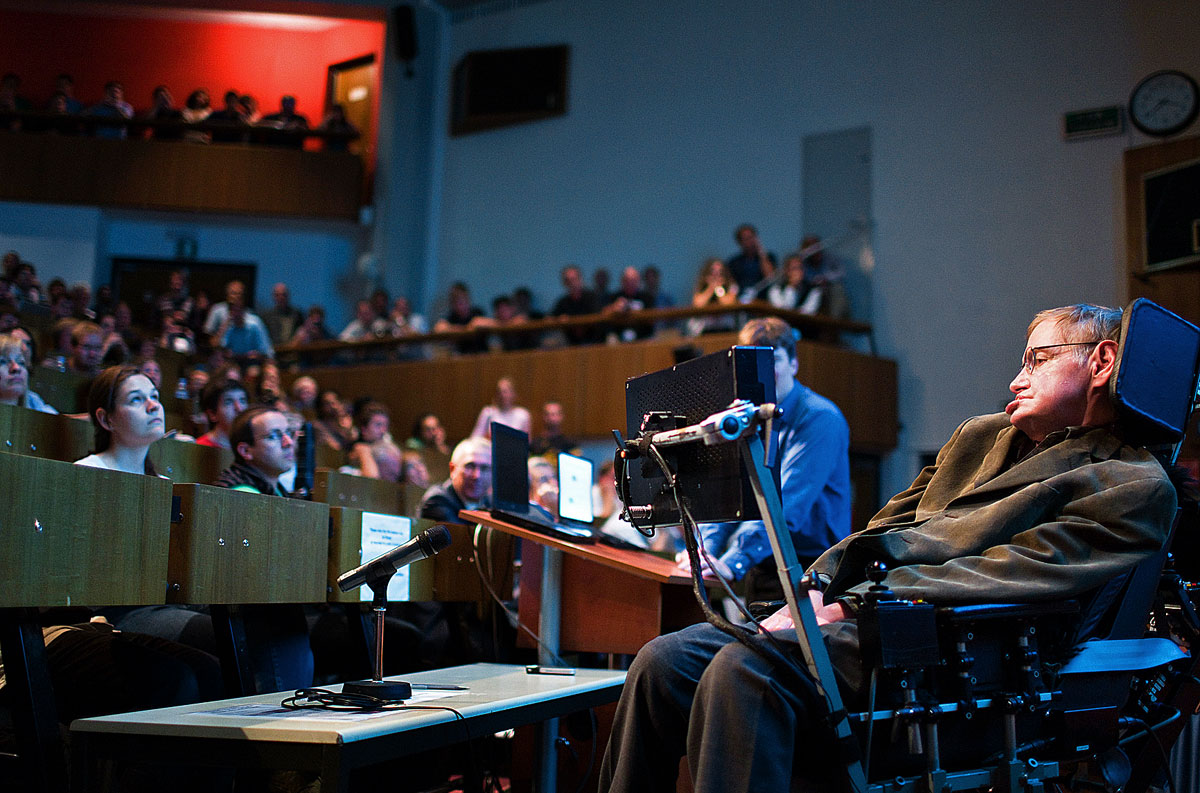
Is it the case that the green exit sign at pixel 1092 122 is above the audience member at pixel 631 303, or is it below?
above

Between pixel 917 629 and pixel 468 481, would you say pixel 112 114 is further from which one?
pixel 917 629

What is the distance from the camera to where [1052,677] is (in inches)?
69.6

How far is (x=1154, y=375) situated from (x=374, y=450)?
475 cm

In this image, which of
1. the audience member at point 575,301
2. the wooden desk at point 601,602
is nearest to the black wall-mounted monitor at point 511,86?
the audience member at point 575,301

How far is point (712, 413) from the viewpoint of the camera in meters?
1.83

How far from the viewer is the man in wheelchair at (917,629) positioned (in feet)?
5.26

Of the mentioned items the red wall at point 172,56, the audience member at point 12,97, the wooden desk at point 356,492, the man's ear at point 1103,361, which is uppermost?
the red wall at point 172,56

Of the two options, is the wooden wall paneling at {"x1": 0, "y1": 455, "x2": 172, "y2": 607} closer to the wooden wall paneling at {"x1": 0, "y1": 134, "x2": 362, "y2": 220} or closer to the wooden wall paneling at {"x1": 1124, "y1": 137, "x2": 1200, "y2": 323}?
the wooden wall paneling at {"x1": 1124, "y1": 137, "x2": 1200, "y2": 323}

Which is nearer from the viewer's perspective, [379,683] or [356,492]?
[379,683]

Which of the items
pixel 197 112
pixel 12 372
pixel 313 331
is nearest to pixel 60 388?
pixel 12 372

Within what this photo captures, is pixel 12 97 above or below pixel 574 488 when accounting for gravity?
above

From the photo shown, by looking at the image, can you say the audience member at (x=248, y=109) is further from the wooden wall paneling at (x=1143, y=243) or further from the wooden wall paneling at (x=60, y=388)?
the wooden wall paneling at (x=1143, y=243)

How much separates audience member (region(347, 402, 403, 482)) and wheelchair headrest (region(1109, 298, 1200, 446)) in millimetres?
4332

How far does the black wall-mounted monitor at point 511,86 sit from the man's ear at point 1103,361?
9.44 meters
